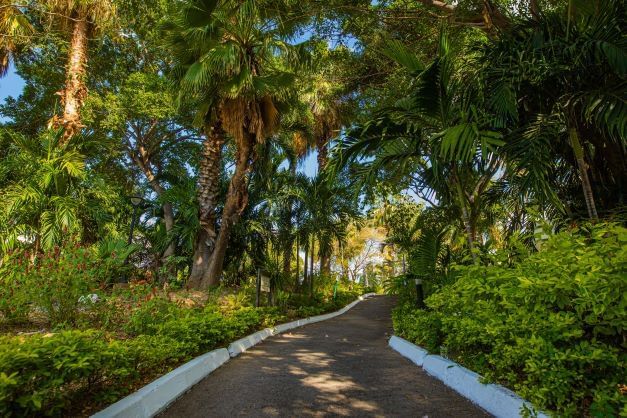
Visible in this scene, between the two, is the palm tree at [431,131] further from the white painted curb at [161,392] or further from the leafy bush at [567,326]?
the white painted curb at [161,392]

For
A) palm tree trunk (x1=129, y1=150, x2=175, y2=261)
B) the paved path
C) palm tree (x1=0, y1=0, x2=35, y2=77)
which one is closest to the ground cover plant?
the paved path

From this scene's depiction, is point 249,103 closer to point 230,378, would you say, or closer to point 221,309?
point 221,309

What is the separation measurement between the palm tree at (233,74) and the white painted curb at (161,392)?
6318 mm

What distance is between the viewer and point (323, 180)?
30.6 feet

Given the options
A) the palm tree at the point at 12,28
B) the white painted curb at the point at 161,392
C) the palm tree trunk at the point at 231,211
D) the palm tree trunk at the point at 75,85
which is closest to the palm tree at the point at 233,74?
the palm tree trunk at the point at 231,211

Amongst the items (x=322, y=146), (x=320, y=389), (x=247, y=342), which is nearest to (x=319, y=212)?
(x=322, y=146)

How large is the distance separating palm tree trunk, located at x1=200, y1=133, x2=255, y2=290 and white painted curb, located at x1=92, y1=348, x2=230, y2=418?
5.97m

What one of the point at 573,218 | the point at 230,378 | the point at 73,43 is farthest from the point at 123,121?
the point at 573,218

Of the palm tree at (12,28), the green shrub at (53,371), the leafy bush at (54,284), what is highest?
the palm tree at (12,28)

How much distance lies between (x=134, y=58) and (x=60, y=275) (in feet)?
45.0

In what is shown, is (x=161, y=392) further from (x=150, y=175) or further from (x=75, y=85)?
(x=150, y=175)

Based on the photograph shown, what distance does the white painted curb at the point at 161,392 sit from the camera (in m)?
3.03

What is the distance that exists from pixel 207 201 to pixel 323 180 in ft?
13.8

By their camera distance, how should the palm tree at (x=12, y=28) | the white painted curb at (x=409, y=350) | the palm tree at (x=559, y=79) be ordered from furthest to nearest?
the palm tree at (x=12, y=28) → the white painted curb at (x=409, y=350) → the palm tree at (x=559, y=79)
